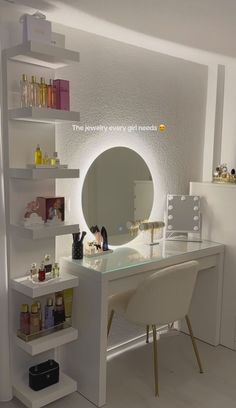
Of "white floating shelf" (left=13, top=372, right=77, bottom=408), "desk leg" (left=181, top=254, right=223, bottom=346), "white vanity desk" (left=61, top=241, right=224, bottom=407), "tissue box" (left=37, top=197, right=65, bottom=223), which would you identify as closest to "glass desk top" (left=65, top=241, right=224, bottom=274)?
"white vanity desk" (left=61, top=241, right=224, bottom=407)

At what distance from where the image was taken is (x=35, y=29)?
5.94 feet

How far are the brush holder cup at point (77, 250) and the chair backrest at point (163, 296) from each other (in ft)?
1.26

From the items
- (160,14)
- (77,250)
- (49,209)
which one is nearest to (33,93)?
(49,209)

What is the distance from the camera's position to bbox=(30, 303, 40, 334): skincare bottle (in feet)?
6.63

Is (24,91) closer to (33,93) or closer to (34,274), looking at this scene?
(33,93)

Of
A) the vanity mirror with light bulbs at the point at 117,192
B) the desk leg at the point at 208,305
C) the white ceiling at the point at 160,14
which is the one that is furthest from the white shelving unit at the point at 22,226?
the desk leg at the point at 208,305

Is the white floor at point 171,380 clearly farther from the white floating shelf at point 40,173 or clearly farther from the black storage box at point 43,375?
the white floating shelf at point 40,173

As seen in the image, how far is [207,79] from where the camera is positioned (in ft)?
10.2

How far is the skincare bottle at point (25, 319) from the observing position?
6.61ft

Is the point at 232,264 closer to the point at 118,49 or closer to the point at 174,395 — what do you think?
the point at 174,395

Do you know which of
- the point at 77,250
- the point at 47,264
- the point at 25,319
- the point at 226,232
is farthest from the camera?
the point at 226,232

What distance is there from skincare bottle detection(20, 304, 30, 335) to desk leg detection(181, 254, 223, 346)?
A: 4.43 ft

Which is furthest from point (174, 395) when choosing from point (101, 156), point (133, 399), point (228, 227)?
point (101, 156)

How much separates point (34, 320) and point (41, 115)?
1047 mm
